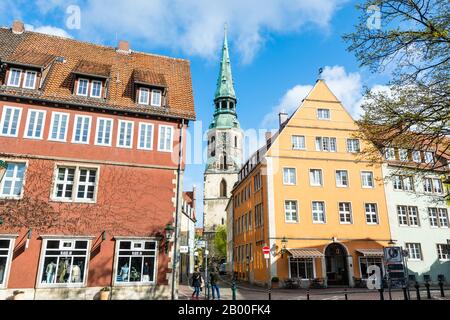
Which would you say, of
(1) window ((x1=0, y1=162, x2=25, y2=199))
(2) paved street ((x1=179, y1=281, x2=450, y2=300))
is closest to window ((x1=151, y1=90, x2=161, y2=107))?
(1) window ((x1=0, y1=162, x2=25, y2=199))

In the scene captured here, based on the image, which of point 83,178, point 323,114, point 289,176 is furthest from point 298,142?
point 83,178

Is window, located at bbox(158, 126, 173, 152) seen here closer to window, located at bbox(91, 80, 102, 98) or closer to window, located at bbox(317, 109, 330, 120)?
window, located at bbox(91, 80, 102, 98)

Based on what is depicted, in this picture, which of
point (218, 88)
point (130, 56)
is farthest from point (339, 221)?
point (218, 88)

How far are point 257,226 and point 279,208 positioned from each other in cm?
453

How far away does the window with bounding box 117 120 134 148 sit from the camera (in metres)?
19.1

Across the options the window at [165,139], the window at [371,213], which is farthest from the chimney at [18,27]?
the window at [371,213]

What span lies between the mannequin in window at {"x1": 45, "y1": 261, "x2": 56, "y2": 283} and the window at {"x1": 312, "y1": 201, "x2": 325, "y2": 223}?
20.8m

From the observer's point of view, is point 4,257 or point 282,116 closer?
point 4,257

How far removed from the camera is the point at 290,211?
28578mm

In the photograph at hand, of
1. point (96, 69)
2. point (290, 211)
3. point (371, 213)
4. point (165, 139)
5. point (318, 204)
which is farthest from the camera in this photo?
point (371, 213)

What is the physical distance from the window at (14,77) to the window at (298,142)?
22229mm

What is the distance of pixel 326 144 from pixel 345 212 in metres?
6.68

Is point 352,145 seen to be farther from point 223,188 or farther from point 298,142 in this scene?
point 223,188

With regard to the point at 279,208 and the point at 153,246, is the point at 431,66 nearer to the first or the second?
the point at 153,246
